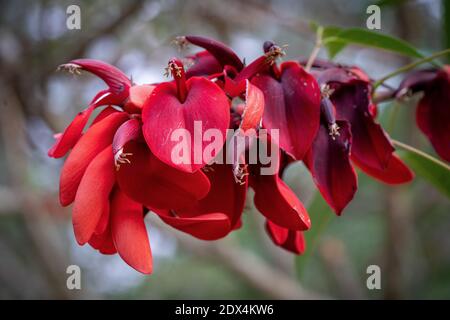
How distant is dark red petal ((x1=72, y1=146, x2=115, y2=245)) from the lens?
421 mm

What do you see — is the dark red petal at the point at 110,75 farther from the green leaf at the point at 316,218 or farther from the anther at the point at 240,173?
the green leaf at the point at 316,218

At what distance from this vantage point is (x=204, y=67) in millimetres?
515

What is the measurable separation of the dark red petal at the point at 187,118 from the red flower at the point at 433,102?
0.89ft

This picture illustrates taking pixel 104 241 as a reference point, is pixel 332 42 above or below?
above

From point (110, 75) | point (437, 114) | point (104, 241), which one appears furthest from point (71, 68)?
point (437, 114)

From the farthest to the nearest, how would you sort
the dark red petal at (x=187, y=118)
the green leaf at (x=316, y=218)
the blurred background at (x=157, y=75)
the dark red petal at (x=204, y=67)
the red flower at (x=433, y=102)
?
the blurred background at (x=157, y=75)
the green leaf at (x=316, y=218)
the red flower at (x=433, y=102)
the dark red petal at (x=204, y=67)
the dark red petal at (x=187, y=118)

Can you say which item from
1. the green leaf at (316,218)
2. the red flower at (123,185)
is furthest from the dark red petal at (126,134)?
the green leaf at (316,218)

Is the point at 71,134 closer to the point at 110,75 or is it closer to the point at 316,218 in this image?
the point at 110,75

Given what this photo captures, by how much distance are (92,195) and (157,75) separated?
130cm

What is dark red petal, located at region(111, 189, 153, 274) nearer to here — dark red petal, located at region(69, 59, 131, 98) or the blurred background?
dark red petal, located at region(69, 59, 131, 98)

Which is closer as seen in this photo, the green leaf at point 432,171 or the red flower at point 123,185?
the red flower at point 123,185

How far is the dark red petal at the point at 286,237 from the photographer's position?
1.81 feet

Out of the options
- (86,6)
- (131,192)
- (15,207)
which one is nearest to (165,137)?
(131,192)
